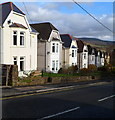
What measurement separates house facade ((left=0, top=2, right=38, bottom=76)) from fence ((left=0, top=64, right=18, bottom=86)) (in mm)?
4105

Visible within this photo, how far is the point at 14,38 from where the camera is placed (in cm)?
2220

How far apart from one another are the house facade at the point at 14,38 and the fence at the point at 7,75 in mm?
4105

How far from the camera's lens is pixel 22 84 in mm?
16672

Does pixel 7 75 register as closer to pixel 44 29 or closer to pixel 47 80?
pixel 47 80

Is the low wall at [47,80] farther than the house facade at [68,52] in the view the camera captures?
No

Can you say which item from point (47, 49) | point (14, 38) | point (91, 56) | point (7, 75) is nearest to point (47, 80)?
point (7, 75)

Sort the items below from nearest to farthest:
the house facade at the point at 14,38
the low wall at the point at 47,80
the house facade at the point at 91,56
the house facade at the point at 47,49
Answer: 1. the low wall at the point at 47,80
2. the house facade at the point at 14,38
3. the house facade at the point at 47,49
4. the house facade at the point at 91,56

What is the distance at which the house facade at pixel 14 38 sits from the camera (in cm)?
2091

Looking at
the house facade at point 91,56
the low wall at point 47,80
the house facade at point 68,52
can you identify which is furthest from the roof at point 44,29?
the house facade at point 91,56

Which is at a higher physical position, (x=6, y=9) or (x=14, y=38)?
(x=6, y=9)

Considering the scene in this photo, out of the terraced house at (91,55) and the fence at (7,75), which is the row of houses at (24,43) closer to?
the fence at (7,75)

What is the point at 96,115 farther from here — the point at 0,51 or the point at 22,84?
the point at 0,51

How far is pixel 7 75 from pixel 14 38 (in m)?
7.59

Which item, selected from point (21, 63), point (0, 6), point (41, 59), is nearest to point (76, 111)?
point (21, 63)
